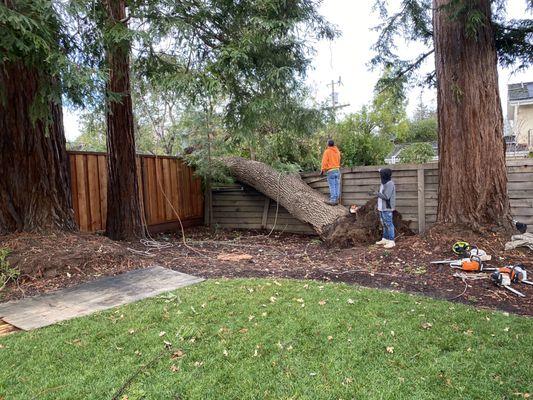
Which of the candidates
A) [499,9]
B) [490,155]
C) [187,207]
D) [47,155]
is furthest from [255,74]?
[187,207]

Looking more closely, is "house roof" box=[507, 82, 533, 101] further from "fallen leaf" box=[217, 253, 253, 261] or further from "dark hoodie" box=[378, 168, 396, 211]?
"fallen leaf" box=[217, 253, 253, 261]

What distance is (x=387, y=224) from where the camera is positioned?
6293mm

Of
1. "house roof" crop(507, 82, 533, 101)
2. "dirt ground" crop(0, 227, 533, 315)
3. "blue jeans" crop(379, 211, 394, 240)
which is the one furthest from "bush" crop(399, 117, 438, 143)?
"dirt ground" crop(0, 227, 533, 315)

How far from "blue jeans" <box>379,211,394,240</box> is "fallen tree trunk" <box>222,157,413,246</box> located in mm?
393

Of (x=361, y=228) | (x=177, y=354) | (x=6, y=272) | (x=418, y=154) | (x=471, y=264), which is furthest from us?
(x=418, y=154)

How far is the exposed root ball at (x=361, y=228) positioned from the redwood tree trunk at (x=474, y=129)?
105 centimetres

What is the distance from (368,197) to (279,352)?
18.2 ft

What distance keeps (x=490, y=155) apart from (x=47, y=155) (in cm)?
658

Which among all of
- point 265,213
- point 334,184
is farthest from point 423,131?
point 334,184

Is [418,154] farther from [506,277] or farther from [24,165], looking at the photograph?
[24,165]

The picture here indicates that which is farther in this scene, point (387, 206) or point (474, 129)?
point (387, 206)

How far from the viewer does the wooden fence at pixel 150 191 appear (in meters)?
7.19

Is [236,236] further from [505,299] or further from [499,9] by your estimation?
[499,9]

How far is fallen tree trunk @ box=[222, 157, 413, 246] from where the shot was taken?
22.5ft
